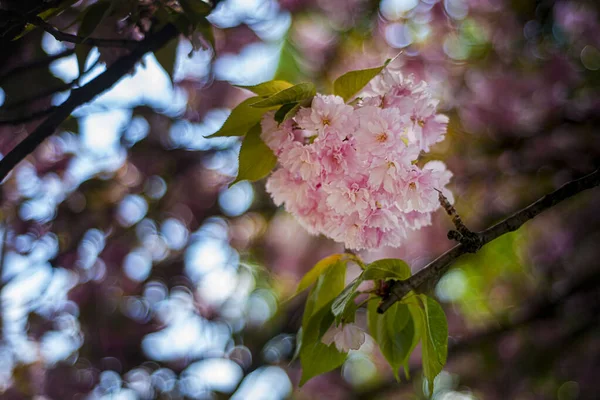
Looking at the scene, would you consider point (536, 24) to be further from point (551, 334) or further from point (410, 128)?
point (410, 128)

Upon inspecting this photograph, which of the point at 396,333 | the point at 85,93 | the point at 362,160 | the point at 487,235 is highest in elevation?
the point at 85,93

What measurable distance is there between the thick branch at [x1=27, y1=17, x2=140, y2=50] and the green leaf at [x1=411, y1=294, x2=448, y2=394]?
0.49 metres

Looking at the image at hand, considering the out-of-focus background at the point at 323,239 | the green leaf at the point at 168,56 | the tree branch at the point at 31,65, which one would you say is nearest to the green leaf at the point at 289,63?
the out-of-focus background at the point at 323,239

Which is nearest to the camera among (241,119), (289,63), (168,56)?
(241,119)

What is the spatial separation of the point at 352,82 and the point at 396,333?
1.04 ft

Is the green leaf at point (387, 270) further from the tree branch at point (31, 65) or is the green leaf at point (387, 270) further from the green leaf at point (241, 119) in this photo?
the tree branch at point (31, 65)

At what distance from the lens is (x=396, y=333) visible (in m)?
0.65

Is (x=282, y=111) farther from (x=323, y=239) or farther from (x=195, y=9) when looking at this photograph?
(x=323, y=239)

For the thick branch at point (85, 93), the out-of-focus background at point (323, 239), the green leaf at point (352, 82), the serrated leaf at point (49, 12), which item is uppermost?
the serrated leaf at point (49, 12)

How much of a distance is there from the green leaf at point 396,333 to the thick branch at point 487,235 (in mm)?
51

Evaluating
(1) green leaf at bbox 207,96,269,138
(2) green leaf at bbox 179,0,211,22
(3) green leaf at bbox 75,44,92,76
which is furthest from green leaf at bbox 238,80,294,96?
(3) green leaf at bbox 75,44,92,76

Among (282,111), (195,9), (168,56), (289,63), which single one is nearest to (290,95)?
(282,111)

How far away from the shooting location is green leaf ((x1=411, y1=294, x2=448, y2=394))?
56 cm

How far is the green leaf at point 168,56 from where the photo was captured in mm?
769
